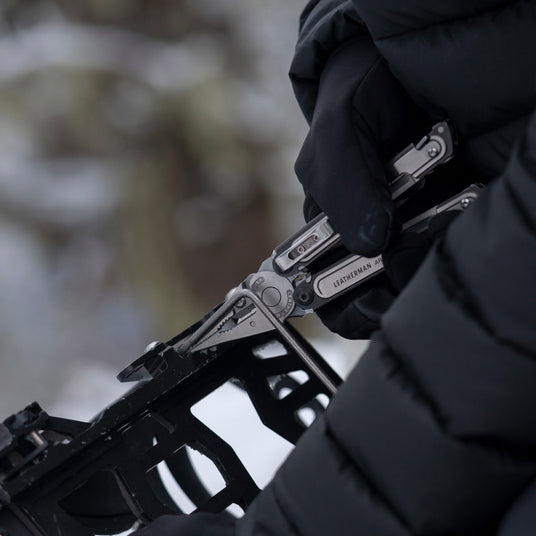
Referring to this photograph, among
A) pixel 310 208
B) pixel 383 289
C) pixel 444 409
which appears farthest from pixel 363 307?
pixel 444 409

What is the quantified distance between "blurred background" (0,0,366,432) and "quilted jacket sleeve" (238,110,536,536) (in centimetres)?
288

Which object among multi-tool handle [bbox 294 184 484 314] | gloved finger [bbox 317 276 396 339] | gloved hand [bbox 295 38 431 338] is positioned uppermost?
gloved hand [bbox 295 38 431 338]

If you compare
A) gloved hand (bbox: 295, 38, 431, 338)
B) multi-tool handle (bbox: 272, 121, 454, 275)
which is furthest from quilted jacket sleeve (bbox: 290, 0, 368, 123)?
multi-tool handle (bbox: 272, 121, 454, 275)

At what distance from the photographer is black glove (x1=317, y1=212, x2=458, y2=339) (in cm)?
102

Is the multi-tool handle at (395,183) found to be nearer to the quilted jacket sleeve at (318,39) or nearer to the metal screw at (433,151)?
the metal screw at (433,151)

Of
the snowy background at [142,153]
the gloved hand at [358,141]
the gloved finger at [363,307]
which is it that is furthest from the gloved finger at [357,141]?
the snowy background at [142,153]

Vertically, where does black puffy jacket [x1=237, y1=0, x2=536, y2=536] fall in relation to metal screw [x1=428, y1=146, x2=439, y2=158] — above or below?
below

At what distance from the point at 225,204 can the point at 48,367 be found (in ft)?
3.44

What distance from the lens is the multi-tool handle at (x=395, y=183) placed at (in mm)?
997

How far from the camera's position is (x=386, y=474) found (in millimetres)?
641

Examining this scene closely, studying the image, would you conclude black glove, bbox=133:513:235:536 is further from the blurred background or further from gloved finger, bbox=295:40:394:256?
the blurred background

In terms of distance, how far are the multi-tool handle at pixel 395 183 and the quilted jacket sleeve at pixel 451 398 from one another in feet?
1.28

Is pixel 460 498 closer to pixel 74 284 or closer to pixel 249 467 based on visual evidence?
pixel 249 467

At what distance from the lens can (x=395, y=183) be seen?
1.04 meters
